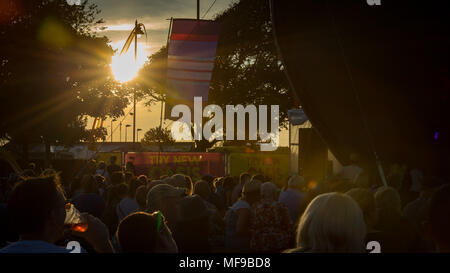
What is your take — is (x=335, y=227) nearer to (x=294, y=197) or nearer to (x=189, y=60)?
(x=294, y=197)

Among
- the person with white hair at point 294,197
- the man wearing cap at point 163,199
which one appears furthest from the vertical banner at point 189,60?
the man wearing cap at point 163,199

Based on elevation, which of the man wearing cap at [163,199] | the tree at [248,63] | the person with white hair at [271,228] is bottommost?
the person with white hair at [271,228]

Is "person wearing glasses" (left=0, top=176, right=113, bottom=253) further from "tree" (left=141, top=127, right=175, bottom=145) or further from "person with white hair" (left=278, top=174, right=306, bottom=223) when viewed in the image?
"tree" (left=141, top=127, right=175, bottom=145)

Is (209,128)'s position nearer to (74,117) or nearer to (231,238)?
(74,117)

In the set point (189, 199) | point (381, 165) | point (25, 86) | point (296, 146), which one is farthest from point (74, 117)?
point (189, 199)

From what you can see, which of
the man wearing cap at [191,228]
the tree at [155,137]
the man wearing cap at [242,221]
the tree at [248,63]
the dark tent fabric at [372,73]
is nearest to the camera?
the man wearing cap at [191,228]

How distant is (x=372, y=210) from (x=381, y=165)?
4.45 m

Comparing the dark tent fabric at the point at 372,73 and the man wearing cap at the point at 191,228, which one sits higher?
the dark tent fabric at the point at 372,73

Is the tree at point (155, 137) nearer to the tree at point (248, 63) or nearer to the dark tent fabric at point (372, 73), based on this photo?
the tree at point (248, 63)

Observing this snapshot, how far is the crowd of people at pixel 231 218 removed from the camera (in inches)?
104

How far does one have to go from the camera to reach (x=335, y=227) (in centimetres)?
263

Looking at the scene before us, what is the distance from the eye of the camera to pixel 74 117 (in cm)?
2144

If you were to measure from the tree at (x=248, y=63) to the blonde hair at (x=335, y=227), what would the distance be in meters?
32.1

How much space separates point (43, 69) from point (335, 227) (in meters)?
16.7
